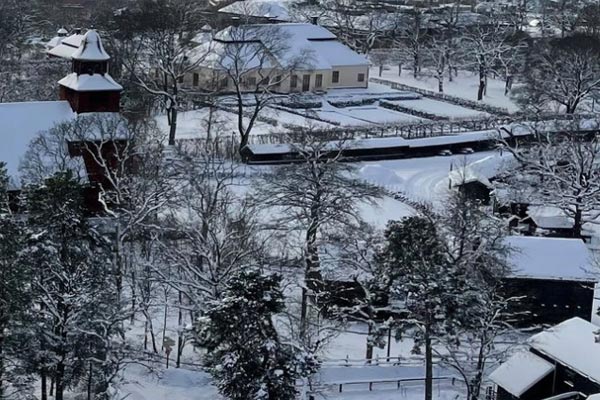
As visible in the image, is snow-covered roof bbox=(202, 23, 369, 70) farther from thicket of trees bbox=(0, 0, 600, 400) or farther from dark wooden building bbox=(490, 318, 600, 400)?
dark wooden building bbox=(490, 318, 600, 400)

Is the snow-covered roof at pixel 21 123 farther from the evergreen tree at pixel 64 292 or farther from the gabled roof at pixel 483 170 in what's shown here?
the gabled roof at pixel 483 170

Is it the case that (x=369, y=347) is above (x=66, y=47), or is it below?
below

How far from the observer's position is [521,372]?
77.2ft

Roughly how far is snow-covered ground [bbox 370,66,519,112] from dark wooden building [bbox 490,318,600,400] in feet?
120

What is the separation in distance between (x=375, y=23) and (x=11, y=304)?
62.9 meters

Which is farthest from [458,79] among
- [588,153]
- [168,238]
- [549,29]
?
[168,238]

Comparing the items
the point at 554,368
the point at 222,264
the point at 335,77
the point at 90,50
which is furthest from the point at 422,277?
the point at 335,77

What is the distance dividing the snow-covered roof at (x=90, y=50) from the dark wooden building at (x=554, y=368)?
18658mm

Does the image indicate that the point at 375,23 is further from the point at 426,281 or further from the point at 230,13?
the point at 426,281

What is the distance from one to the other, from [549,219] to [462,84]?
107ft

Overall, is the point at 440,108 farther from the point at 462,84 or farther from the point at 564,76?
the point at 462,84

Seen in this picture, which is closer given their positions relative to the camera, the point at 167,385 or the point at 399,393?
the point at 167,385

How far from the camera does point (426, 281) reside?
69.5 feet

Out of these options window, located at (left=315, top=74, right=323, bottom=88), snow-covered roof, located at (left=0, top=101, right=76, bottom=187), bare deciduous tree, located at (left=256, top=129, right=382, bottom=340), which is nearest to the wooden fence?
window, located at (left=315, top=74, right=323, bottom=88)
